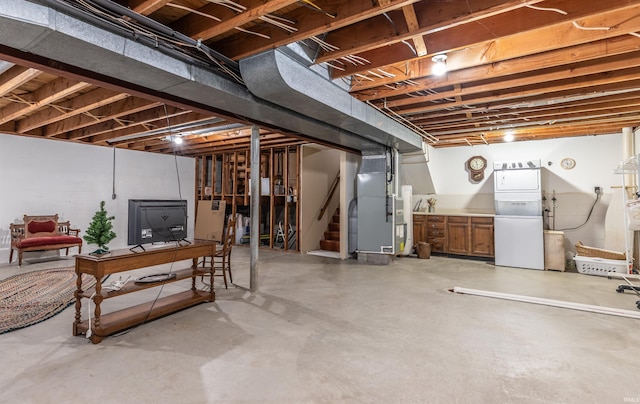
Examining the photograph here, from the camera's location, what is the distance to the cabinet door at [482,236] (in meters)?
6.18

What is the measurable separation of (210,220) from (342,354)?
7.07m

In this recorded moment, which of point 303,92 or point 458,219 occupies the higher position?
point 303,92

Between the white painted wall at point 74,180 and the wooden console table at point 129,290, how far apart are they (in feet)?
7.48

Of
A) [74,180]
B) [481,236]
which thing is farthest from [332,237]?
[74,180]

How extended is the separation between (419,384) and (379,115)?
3276mm

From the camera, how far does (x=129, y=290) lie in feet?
9.39

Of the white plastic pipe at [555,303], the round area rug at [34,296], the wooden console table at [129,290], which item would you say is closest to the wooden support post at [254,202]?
the wooden console table at [129,290]

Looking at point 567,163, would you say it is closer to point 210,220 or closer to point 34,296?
point 210,220

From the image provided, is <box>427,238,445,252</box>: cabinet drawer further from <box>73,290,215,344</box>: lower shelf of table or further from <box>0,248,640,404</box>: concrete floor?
<box>73,290,215,344</box>: lower shelf of table

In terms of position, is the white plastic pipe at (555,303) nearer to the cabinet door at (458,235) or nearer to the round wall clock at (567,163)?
the cabinet door at (458,235)

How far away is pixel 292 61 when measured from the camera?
2.75 meters

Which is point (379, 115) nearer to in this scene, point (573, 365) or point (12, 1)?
point (573, 365)

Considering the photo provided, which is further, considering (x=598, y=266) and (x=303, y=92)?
(x=598, y=266)

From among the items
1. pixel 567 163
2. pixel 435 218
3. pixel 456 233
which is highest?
pixel 567 163
